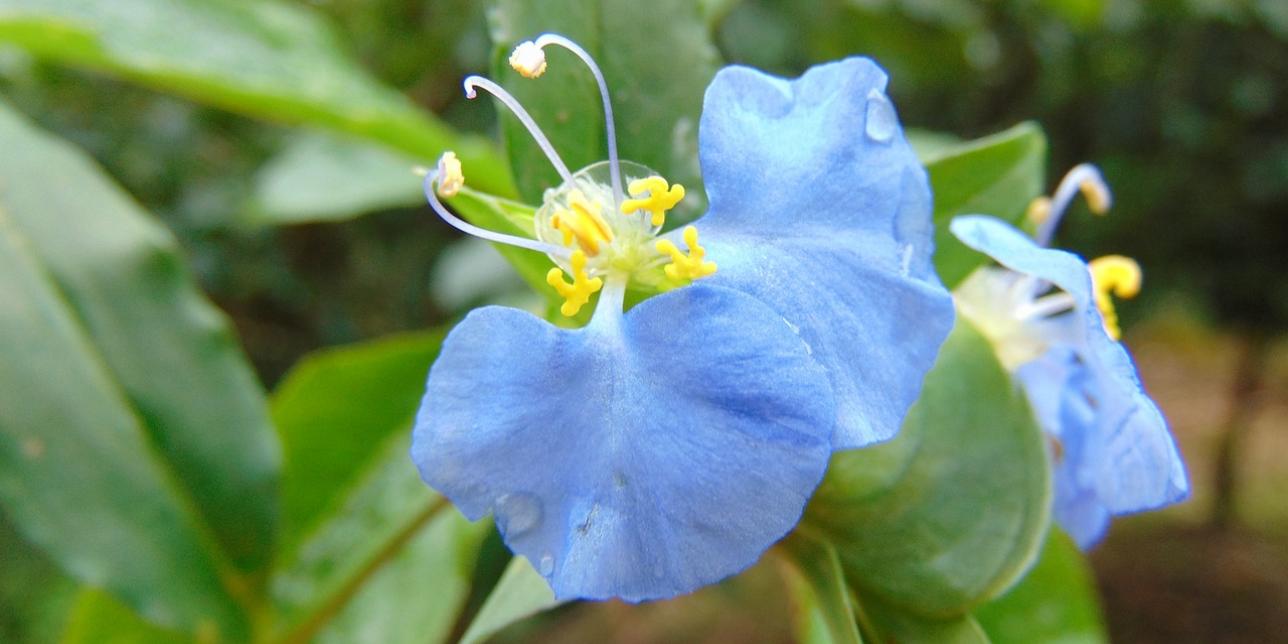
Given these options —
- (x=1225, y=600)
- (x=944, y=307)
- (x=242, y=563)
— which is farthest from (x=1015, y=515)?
(x=1225, y=600)

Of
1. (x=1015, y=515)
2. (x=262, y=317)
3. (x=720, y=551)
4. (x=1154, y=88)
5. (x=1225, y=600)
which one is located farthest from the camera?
(x=1225, y=600)

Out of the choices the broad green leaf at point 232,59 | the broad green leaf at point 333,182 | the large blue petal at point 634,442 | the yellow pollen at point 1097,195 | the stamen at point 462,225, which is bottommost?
the broad green leaf at point 333,182

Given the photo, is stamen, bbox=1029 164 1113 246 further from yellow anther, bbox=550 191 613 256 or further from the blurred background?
the blurred background

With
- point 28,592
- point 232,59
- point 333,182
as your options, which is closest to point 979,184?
point 232,59

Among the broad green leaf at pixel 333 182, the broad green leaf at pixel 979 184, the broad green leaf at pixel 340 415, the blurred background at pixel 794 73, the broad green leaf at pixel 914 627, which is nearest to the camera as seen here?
the broad green leaf at pixel 914 627

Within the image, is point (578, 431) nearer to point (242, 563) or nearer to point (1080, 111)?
point (242, 563)

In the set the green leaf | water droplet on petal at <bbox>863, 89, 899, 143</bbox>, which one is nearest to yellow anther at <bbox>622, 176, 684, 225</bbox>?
water droplet on petal at <bbox>863, 89, 899, 143</bbox>

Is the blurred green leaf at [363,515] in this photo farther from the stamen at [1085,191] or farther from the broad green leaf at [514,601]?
the stamen at [1085,191]

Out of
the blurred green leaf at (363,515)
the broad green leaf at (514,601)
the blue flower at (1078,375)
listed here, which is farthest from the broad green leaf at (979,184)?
the blurred green leaf at (363,515)

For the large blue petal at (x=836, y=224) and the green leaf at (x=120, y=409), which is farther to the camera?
the green leaf at (x=120, y=409)
